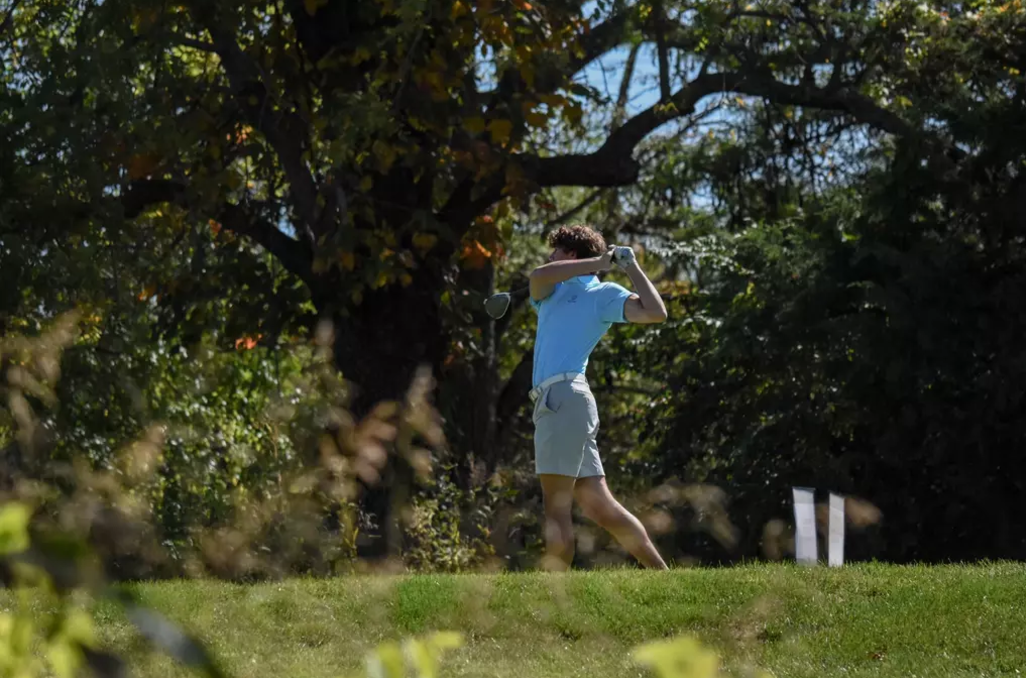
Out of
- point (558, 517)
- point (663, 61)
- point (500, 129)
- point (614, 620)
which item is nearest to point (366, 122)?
point (500, 129)

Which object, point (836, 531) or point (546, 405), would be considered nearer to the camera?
point (546, 405)

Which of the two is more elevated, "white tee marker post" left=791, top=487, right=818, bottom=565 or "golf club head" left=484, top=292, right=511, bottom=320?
"golf club head" left=484, top=292, right=511, bottom=320

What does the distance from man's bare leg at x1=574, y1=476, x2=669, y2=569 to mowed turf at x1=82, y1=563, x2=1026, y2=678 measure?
0.33 meters

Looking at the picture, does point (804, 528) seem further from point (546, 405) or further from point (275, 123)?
point (275, 123)

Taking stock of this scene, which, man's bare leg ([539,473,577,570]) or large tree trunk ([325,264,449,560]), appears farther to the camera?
large tree trunk ([325,264,449,560])

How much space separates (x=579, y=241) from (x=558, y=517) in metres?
1.28

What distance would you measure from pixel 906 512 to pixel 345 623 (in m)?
5.53

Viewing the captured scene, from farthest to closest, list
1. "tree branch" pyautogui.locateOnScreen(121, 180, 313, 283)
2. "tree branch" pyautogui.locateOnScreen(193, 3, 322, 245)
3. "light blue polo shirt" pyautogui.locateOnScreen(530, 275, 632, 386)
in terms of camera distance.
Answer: "tree branch" pyautogui.locateOnScreen(121, 180, 313, 283) → "tree branch" pyautogui.locateOnScreen(193, 3, 322, 245) → "light blue polo shirt" pyautogui.locateOnScreen(530, 275, 632, 386)

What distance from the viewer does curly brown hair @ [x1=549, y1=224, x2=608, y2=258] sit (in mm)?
6945

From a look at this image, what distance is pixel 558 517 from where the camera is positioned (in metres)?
6.84

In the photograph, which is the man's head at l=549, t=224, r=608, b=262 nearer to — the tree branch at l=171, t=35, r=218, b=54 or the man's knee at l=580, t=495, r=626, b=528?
the man's knee at l=580, t=495, r=626, b=528

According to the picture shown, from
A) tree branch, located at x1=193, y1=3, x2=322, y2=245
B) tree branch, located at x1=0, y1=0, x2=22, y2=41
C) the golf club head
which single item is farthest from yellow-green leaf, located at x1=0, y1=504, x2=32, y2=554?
tree branch, located at x1=193, y1=3, x2=322, y2=245

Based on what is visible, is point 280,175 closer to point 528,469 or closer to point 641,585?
point 528,469

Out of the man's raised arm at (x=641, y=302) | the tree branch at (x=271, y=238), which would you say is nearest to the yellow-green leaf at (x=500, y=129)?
the tree branch at (x=271, y=238)
